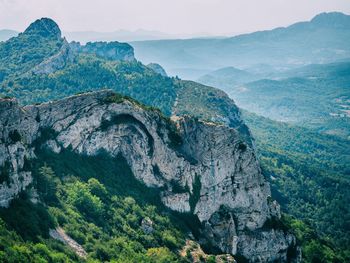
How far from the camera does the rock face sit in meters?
86.9

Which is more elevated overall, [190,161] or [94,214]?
[190,161]

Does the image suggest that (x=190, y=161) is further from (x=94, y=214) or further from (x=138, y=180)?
(x=94, y=214)

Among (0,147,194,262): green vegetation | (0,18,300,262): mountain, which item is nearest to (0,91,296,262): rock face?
(0,18,300,262): mountain

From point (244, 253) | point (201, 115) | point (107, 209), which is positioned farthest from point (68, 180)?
point (201, 115)

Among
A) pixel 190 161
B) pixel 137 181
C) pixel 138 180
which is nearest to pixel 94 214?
pixel 137 181

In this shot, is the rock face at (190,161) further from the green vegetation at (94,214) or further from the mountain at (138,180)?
the green vegetation at (94,214)

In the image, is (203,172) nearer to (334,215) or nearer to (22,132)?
(22,132)

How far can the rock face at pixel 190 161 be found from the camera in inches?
3423

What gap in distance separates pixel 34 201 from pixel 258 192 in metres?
44.8

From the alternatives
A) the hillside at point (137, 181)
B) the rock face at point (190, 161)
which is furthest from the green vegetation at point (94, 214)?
the rock face at point (190, 161)

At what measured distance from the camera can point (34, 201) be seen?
68625 millimetres

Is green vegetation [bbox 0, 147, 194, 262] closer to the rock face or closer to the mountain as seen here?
the mountain

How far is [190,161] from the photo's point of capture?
303 feet

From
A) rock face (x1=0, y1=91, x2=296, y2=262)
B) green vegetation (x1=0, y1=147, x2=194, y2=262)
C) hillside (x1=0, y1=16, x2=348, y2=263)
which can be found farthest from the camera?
rock face (x1=0, y1=91, x2=296, y2=262)
